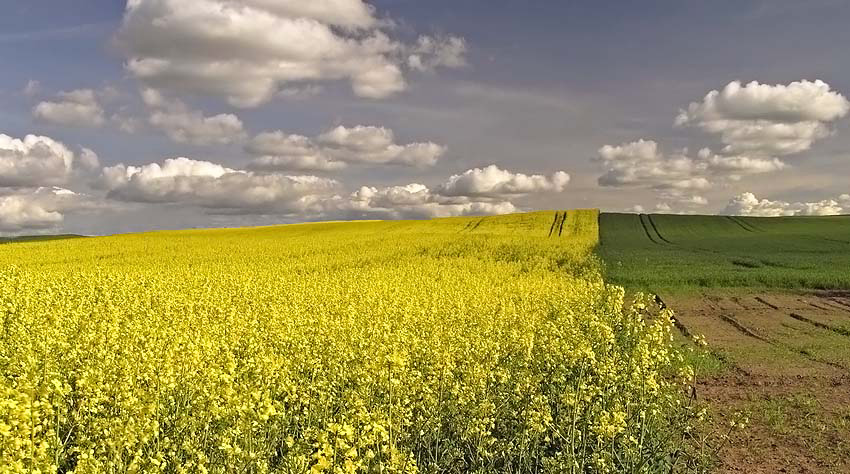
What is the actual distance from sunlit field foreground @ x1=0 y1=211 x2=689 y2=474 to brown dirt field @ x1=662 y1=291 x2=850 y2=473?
4.47 feet

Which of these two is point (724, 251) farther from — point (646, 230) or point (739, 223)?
point (739, 223)

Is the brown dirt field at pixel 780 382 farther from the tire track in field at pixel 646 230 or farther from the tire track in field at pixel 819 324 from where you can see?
the tire track in field at pixel 646 230

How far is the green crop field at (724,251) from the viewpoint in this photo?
115 ft

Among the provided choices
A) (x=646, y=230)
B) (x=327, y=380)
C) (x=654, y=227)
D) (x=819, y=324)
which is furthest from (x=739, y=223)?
(x=327, y=380)

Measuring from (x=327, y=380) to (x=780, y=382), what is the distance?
11.4 meters

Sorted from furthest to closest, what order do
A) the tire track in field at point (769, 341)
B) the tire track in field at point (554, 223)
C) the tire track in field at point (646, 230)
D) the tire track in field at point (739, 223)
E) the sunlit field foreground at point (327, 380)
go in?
the tire track in field at point (739, 223) → the tire track in field at point (646, 230) → the tire track in field at point (554, 223) → the tire track in field at point (769, 341) → the sunlit field foreground at point (327, 380)

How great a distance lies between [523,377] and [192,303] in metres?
10.5

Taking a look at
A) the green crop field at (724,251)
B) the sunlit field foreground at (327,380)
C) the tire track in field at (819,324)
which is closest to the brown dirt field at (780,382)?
the tire track in field at (819,324)

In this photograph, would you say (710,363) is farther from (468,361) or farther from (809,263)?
(809,263)

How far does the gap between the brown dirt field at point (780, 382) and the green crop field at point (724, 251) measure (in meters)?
7.21

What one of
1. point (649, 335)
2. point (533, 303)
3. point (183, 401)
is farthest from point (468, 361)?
point (533, 303)

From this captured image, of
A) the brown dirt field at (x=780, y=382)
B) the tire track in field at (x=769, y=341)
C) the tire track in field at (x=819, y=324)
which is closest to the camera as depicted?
the brown dirt field at (x=780, y=382)

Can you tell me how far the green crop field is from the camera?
115 ft

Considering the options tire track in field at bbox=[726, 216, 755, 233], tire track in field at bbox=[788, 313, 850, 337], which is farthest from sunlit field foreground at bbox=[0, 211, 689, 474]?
tire track in field at bbox=[726, 216, 755, 233]
